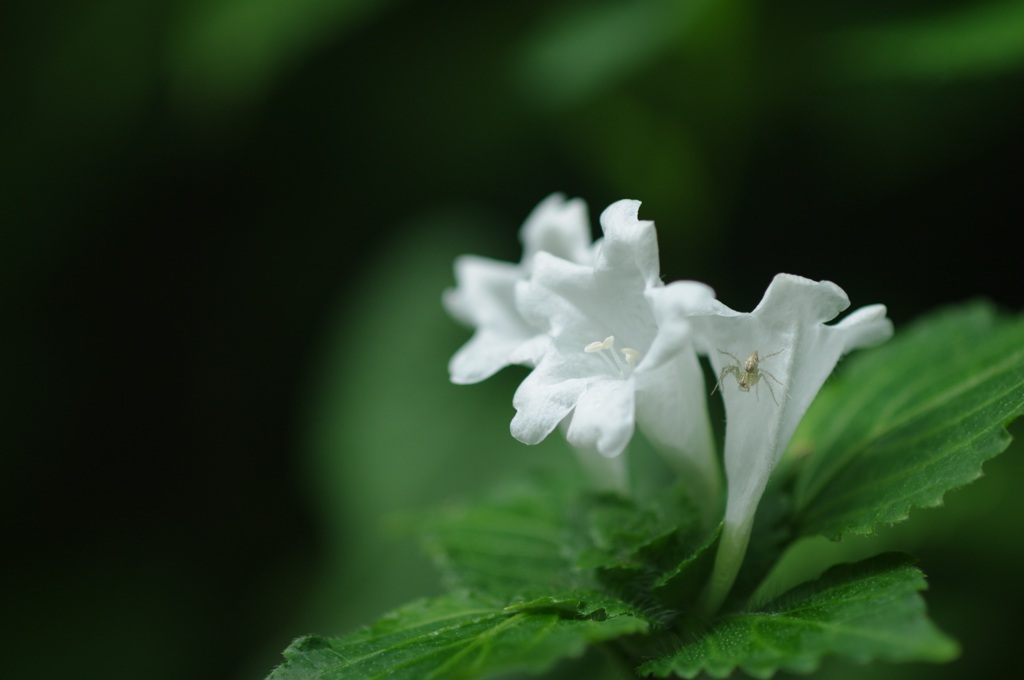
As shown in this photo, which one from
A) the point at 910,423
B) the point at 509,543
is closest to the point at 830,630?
the point at 910,423

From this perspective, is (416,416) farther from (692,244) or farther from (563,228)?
(563,228)

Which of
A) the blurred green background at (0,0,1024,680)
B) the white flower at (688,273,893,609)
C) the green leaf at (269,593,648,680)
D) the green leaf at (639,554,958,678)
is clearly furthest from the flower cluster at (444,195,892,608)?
the blurred green background at (0,0,1024,680)

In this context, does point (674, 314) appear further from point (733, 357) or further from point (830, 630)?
point (830, 630)

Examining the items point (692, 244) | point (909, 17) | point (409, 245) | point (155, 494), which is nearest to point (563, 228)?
point (692, 244)

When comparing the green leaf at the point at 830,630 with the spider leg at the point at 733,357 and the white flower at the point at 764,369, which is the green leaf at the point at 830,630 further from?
the spider leg at the point at 733,357

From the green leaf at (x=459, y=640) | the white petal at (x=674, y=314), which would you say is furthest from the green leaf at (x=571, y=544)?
the white petal at (x=674, y=314)

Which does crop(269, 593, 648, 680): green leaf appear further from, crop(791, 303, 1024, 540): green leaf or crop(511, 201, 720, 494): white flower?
crop(791, 303, 1024, 540): green leaf

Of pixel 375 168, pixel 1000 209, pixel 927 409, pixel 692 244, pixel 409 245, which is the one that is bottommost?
pixel 927 409
